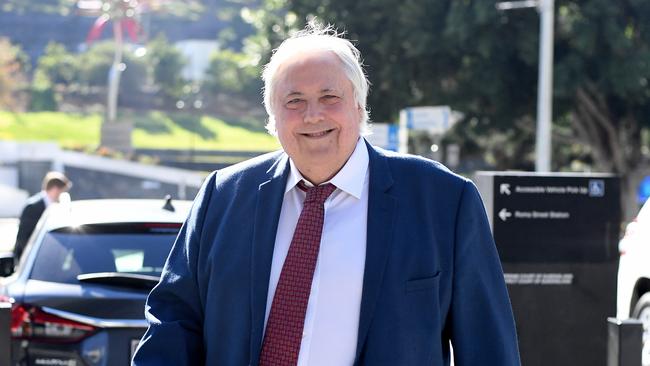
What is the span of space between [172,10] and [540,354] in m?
143

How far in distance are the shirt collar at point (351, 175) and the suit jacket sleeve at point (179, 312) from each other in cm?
24

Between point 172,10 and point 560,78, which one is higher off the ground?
point 172,10

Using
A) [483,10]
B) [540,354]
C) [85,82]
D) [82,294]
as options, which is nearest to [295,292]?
[82,294]

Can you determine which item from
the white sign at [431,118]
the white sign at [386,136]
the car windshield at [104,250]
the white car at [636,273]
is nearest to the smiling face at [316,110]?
the car windshield at [104,250]

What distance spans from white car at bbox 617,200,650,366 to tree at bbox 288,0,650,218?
19436 millimetres

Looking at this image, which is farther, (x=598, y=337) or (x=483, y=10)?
(x=483, y=10)

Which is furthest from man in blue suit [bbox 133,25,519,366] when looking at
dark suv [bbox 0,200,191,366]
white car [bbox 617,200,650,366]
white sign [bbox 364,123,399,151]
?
white sign [bbox 364,123,399,151]

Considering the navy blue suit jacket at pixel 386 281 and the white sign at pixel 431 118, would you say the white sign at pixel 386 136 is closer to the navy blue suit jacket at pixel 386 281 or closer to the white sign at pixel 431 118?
the white sign at pixel 431 118

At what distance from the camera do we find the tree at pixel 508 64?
29031 mm

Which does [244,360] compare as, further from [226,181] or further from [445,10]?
[445,10]

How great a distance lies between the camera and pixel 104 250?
6.18 meters

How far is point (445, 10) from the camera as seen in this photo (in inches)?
1243

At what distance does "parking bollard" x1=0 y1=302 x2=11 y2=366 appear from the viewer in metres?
5.66

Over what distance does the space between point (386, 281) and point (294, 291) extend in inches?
9.4
